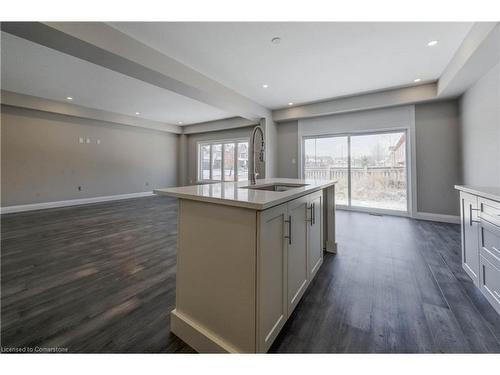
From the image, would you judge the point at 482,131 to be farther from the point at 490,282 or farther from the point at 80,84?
the point at 80,84

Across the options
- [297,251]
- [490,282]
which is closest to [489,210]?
[490,282]

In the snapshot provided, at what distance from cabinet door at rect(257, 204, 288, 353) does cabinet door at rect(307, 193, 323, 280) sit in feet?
1.77

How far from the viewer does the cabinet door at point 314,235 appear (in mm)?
1742

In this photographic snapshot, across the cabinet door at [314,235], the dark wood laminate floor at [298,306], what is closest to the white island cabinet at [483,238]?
the dark wood laminate floor at [298,306]

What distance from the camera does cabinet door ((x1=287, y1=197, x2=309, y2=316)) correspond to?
4.51ft

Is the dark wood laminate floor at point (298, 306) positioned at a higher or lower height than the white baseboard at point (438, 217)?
lower

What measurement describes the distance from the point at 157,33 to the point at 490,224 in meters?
3.72

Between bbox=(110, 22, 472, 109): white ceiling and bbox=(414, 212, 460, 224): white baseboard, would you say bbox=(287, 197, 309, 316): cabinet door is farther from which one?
bbox=(414, 212, 460, 224): white baseboard

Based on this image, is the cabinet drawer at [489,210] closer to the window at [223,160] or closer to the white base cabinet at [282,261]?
the white base cabinet at [282,261]

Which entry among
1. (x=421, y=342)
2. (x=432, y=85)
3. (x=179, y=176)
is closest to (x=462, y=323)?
(x=421, y=342)

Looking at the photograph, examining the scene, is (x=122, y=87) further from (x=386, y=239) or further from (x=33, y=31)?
(x=386, y=239)

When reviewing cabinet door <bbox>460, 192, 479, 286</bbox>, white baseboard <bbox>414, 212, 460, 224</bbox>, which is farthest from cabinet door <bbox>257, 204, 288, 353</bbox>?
white baseboard <bbox>414, 212, 460, 224</bbox>

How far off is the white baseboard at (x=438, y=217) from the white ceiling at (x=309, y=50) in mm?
2625

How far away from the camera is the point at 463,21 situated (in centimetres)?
225
